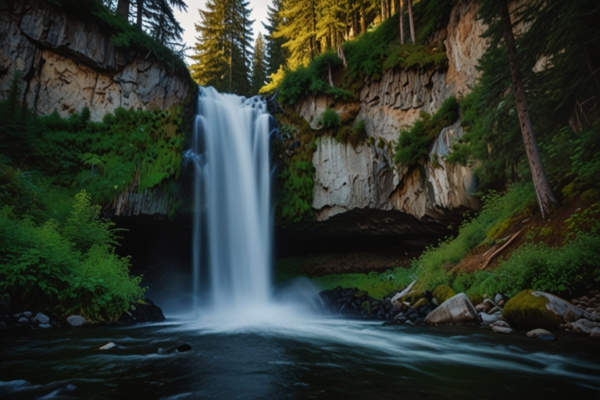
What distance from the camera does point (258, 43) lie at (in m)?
42.1

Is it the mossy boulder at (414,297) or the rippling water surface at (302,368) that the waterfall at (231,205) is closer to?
the mossy boulder at (414,297)

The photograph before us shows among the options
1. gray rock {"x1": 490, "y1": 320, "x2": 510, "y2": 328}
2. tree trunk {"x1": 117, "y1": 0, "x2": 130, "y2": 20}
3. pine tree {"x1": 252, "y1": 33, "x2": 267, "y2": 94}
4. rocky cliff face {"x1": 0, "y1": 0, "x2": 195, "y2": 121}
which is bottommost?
gray rock {"x1": 490, "y1": 320, "x2": 510, "y2": 328}

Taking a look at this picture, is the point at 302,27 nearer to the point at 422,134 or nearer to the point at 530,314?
the point at 422,134

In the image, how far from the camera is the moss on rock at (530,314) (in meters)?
5.88

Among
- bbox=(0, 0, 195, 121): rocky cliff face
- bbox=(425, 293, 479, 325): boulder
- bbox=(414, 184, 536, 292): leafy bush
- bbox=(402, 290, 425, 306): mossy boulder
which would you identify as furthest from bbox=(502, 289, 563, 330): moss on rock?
bbox=(0, 0, 195, 121): rocky cliff face

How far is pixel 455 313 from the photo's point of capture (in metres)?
7.56

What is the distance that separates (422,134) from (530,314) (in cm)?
1079

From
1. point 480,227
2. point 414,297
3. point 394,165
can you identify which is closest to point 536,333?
point 414,297

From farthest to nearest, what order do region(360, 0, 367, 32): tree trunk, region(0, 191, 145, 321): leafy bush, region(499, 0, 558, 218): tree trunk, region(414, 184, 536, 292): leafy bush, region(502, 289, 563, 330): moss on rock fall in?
1. region(360, 0, 367, 32): tree trunk
2. region(414, 184, 536, 292): leafy bush
3. region(499, 0, 558, 218): tree trunk
4. region(0, 191, 145, 321): leafy bush
5. region(502, 289, 563, 330): moss on rock

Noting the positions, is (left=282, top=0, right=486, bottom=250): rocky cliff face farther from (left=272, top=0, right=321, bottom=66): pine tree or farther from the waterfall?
(left=272, top=0, right=321, bottom=66): pine tree

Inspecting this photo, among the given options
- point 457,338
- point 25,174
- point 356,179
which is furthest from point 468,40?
point 25,174

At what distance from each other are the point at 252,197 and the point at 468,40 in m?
13.2

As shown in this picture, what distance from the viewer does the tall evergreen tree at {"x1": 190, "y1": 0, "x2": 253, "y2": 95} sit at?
3055 centimetres

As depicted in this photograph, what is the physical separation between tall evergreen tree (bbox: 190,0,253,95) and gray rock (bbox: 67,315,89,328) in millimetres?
26286
